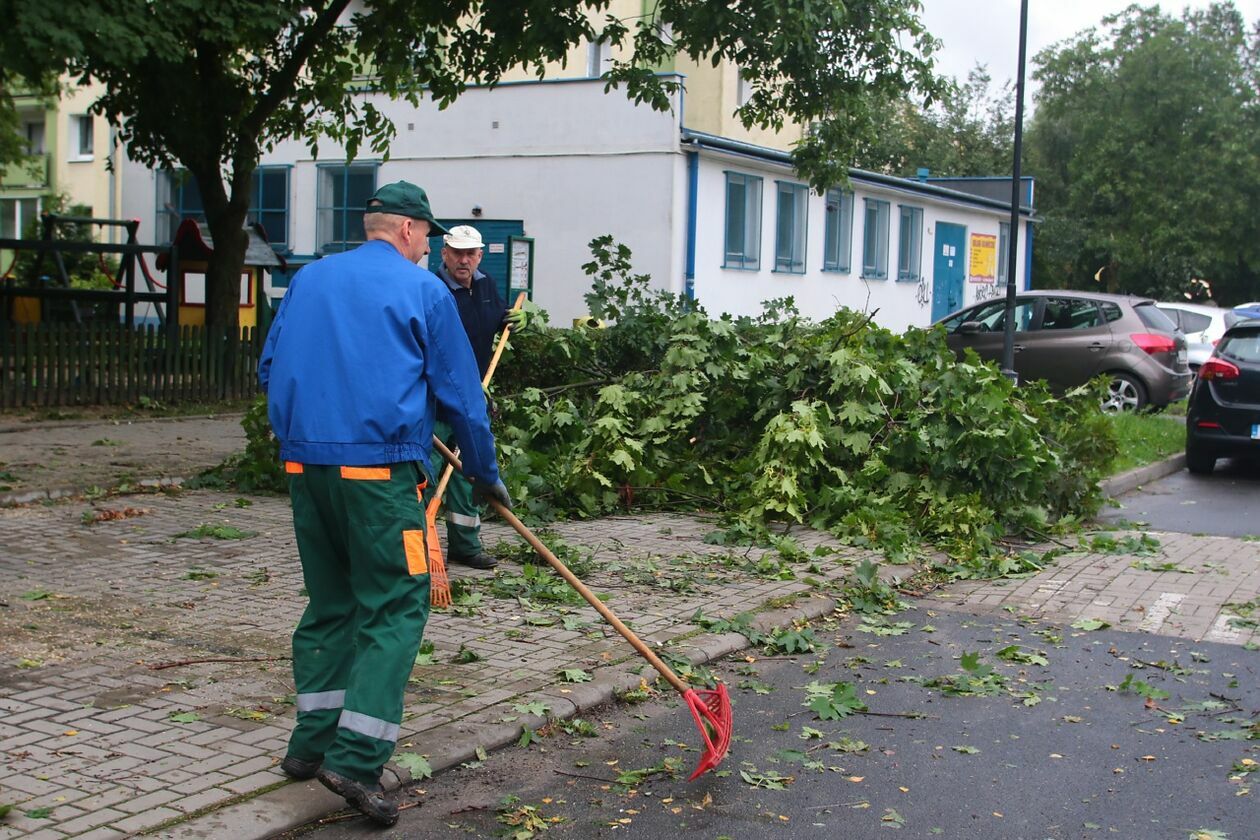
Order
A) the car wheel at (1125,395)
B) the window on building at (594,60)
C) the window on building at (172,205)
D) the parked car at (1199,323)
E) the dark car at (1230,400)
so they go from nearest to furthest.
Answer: the dark car at (1230,400) < the car wheel at (1125,395) < the parked car at (1199,323) < the window on building at (172,205) < the window on building at (594,60)

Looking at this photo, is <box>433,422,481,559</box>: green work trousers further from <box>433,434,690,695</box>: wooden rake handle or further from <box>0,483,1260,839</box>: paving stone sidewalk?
<box>433,434,690,695</box>: wooden rake handle

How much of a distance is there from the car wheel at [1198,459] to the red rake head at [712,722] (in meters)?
10.7

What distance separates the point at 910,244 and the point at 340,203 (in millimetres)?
12834

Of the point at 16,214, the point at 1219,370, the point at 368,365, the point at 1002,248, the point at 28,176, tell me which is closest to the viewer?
the point at 368,365

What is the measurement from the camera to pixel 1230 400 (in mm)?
13711

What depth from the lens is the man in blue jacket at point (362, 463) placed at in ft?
13.9

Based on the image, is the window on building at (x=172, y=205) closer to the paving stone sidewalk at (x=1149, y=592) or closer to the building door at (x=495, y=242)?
the building door at (x=495, y=242)

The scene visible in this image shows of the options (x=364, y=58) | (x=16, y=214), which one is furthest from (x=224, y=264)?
(x=16, y=214)

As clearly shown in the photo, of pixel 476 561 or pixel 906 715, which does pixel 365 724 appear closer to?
pixel 906 715

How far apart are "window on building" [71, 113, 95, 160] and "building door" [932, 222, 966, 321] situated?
2738 centimetres

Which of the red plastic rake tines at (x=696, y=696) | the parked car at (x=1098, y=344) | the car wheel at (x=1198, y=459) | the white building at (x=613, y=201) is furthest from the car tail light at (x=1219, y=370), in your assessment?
the red plastic rake tines at (x=696, y=696)

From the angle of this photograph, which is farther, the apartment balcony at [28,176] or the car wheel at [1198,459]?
the apartment balcony at [28,176]

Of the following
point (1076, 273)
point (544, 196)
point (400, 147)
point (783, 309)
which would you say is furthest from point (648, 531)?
point (1076, 273)

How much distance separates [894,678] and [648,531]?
3.46m
